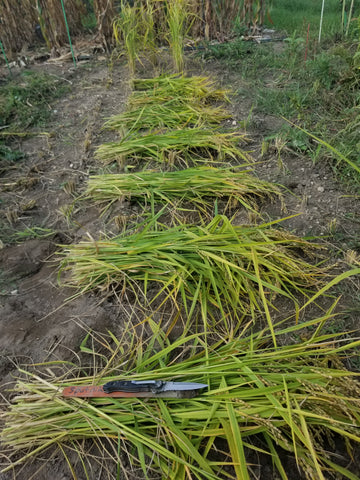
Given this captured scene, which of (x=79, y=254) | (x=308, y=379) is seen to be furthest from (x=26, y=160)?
(x=308, y=379)

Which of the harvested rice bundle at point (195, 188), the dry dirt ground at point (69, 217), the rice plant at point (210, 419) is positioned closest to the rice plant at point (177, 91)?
the dry dirt ground at point (69, 217)

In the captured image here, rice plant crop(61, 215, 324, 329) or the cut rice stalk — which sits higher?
the cut rice stalk

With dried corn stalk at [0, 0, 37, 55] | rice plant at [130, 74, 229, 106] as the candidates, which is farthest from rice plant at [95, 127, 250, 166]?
dried corn stalk at [0, 0, 37, 55]

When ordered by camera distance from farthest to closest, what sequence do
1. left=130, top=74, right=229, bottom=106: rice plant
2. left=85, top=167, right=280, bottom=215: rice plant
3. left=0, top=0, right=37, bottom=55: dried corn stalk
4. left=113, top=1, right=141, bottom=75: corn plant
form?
left=0, top=0, right=37, bottom=55: dried corn stalk → left=113, top=1, right=141, bottom=75: corn plant → left=130, top=74, right=229, bottom=106: rice plant → left=85, top=167, right=280, bottom=215: rice plant

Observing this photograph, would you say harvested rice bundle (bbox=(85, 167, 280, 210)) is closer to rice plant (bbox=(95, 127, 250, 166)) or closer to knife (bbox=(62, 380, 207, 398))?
rice plant (bbox=(95, 127, 250, 166))

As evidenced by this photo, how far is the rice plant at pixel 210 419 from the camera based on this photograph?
1.10 m

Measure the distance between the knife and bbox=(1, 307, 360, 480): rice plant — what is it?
2 cm

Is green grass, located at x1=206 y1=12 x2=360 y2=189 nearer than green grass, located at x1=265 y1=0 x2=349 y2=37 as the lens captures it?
Yes

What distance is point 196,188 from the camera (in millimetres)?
2240

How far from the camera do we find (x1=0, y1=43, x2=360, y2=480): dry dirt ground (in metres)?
1.59

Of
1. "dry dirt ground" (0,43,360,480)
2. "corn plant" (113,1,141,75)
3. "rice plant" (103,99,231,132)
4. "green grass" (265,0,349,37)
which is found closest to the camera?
"dry dirt ground" (0,43,360,480)

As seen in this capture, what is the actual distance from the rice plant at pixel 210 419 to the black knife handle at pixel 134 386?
0.12ft

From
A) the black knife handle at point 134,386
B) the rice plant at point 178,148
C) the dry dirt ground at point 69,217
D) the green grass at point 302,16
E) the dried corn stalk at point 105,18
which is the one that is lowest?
the dry dirt ground at point 69,217

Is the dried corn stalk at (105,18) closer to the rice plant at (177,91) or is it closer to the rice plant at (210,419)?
the rice plant at (177,91)
